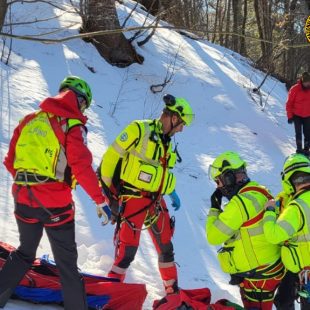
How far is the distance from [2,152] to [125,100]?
411 centimetres

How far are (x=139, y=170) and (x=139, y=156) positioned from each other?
4.6 inches

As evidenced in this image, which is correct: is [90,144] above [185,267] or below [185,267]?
above

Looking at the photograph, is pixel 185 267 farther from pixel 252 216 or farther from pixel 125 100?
pixel 125 100

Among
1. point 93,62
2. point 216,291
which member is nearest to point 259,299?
point 216,291

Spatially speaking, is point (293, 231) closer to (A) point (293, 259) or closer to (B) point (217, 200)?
(A) point (293, 259)

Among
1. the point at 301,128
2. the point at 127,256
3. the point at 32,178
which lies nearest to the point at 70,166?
the point at 32,178

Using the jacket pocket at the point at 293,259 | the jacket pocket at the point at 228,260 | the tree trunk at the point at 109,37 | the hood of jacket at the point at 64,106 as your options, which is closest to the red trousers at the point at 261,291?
the jacket pocket at the point at 228,260

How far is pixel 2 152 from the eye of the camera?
20.5 feet

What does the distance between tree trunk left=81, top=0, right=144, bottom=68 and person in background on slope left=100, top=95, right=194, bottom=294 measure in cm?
635

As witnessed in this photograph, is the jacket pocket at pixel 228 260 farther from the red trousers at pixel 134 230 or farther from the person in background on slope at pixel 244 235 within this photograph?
the red trousers at pixel 134 230

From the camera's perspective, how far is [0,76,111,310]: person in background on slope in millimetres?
3408

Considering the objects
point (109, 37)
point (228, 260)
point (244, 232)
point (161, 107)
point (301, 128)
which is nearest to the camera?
point (244, 232)

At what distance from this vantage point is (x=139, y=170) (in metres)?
4.30

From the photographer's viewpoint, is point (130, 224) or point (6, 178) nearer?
point (130, 224)
